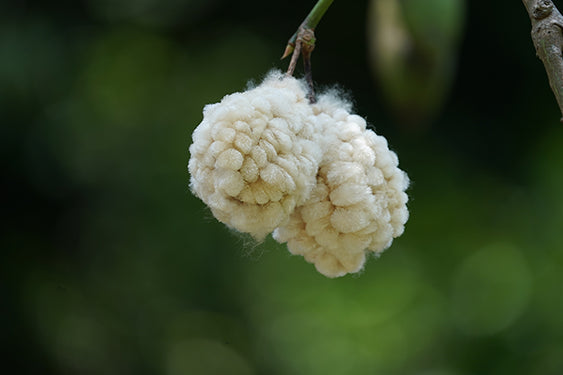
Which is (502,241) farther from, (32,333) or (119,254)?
(32,333)

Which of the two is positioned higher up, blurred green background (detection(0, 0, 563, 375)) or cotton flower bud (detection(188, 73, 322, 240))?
cotton flower bud (detection(188, 73, 322, 240))

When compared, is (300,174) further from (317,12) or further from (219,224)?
(219,224)

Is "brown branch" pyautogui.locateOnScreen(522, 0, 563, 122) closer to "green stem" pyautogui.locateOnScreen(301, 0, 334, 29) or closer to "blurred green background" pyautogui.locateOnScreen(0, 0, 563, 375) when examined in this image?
"green stem" pyautogui.locateOnScreen(301, 0, 334, 29)

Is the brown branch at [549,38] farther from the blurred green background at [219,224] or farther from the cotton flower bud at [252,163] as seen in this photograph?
the blurred green background at [219,224]

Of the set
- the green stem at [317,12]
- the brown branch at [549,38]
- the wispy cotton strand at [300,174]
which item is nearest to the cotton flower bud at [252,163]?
the wispy cotton strand at [300,174]

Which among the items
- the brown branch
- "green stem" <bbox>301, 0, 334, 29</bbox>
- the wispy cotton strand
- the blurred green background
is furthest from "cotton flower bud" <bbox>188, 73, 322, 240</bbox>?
the blurred green background

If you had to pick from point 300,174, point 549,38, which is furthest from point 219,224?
point 549,38

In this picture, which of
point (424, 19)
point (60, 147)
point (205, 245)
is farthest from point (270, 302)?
point (424, 19)
